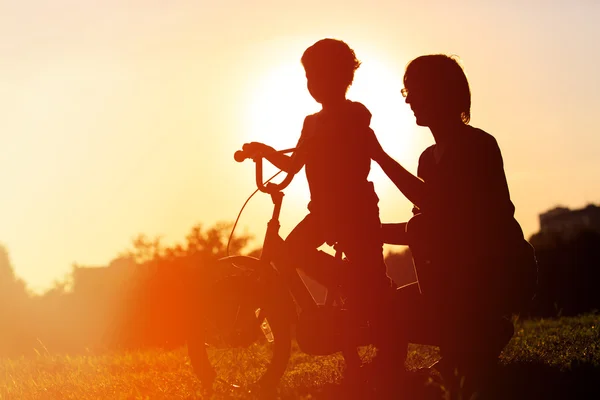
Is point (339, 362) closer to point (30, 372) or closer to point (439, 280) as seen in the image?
point (439, 280)

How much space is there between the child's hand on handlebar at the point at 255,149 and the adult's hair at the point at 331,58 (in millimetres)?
750

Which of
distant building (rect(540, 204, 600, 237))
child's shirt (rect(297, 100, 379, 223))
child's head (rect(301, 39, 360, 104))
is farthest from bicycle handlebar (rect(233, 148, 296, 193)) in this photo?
distant building (rect(540, 204, 600, 237))

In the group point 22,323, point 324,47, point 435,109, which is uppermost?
point 324,47

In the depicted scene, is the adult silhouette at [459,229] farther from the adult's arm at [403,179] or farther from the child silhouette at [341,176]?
the child silhouette at [341,176]

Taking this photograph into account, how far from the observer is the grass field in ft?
21.5

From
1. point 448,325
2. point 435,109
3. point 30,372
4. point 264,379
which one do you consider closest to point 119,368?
point 30,372

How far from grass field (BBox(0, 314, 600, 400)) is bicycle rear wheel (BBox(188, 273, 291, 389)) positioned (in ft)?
0.72

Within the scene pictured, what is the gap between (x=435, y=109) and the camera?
21.2 ft

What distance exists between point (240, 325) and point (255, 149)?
1.51 m

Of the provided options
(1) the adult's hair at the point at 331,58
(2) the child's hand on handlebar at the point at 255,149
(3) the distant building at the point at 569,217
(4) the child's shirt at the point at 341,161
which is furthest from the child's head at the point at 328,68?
(3) the distant building at the point at 569,217

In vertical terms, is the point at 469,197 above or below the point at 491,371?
above

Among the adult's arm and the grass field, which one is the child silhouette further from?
the grass field

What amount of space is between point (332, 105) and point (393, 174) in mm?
804

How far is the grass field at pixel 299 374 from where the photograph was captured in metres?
6.55
